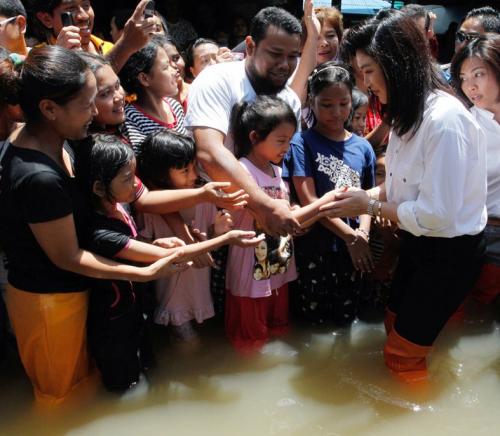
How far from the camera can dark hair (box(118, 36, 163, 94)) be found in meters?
2.69

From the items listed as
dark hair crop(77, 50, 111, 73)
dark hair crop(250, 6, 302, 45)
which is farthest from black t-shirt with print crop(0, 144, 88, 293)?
dark hair crop(250, 6, 302, 45)

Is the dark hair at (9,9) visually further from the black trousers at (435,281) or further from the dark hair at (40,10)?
the black trousers at (435,281)

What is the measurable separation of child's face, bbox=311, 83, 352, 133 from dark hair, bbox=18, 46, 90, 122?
4.12 feet

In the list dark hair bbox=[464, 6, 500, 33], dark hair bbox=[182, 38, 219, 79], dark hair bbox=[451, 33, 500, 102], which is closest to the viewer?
dark hair bbox=[451, 33, 500, 102]

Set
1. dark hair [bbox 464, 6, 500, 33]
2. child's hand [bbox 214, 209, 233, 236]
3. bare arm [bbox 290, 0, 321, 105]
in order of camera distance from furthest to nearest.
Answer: dark hair [bbox 464, 6, 500, 33]
bare arm [bbox 290, 0, 321, 105]
child's hand [bbox 214, 209, 233, 236]

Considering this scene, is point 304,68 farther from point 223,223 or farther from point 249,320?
point 249,320

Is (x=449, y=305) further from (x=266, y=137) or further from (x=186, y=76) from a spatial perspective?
(x=186, y=76)

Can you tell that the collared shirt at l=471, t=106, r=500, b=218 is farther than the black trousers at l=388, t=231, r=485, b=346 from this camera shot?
Yes

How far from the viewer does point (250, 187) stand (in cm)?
240

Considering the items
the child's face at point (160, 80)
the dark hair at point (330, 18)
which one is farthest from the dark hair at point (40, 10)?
the dark hair at point (330, 18)

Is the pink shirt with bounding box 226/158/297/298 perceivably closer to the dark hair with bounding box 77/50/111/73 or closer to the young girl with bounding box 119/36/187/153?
the young girl with bounding box 119/36/187/153

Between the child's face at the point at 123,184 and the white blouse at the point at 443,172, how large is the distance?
1.16 meters

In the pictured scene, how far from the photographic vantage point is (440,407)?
7.89ft

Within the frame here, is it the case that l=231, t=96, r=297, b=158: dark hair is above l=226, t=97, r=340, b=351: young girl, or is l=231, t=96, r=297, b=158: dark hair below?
above
